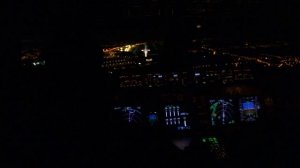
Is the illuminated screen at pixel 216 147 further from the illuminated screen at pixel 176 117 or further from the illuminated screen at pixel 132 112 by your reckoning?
the illuminated screen at pixel 132 112

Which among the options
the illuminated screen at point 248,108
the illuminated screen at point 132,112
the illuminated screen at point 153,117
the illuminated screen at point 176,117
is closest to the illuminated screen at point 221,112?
the illuminated screen at point 248,108

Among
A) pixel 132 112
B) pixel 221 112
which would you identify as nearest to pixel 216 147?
pixel 221 112

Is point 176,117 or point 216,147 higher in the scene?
point 176,117

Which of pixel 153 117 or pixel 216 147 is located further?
pixel 153 117

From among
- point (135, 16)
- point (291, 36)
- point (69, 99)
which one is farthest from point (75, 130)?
point (291, 36)

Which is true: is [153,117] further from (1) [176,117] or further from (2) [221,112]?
(2) [221,112]
